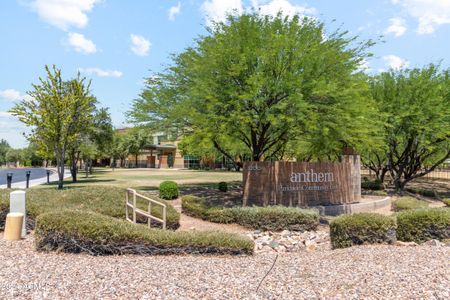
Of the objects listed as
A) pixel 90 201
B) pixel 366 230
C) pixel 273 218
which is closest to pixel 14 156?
pixel 90 201

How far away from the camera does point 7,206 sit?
885 cm

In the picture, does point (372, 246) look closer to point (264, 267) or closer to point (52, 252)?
point (264, 267)

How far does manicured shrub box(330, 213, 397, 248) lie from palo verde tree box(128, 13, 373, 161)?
5163 millimetres

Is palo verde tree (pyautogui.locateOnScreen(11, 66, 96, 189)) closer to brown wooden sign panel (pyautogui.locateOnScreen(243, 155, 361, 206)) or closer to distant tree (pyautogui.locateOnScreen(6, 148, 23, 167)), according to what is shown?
brown wooden sign panel (pyautogui.locateOnScreen(243, 155, 361, 206))

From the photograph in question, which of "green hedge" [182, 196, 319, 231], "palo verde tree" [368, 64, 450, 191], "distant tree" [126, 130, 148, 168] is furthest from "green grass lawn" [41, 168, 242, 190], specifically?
"distant tree" [126, 130, 148, 168]

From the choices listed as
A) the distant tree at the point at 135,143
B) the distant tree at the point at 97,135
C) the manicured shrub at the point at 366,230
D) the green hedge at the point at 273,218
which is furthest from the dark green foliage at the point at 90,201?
the distant tree at the point at 135,143

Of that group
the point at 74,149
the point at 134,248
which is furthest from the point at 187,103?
the point at 74,149

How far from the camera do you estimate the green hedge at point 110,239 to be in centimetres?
623

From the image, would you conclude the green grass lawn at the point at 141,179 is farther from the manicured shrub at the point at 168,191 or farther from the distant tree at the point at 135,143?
the distant tree at the point at 135,143

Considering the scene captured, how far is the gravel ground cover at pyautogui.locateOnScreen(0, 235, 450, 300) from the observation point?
4.28 meters

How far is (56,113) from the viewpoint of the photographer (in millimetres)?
20078

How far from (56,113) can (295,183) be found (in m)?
13.9

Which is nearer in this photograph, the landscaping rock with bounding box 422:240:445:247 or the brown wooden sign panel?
the landscaping rock with bounding box 422:240:445:247

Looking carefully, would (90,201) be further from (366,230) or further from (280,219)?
(366,230)
